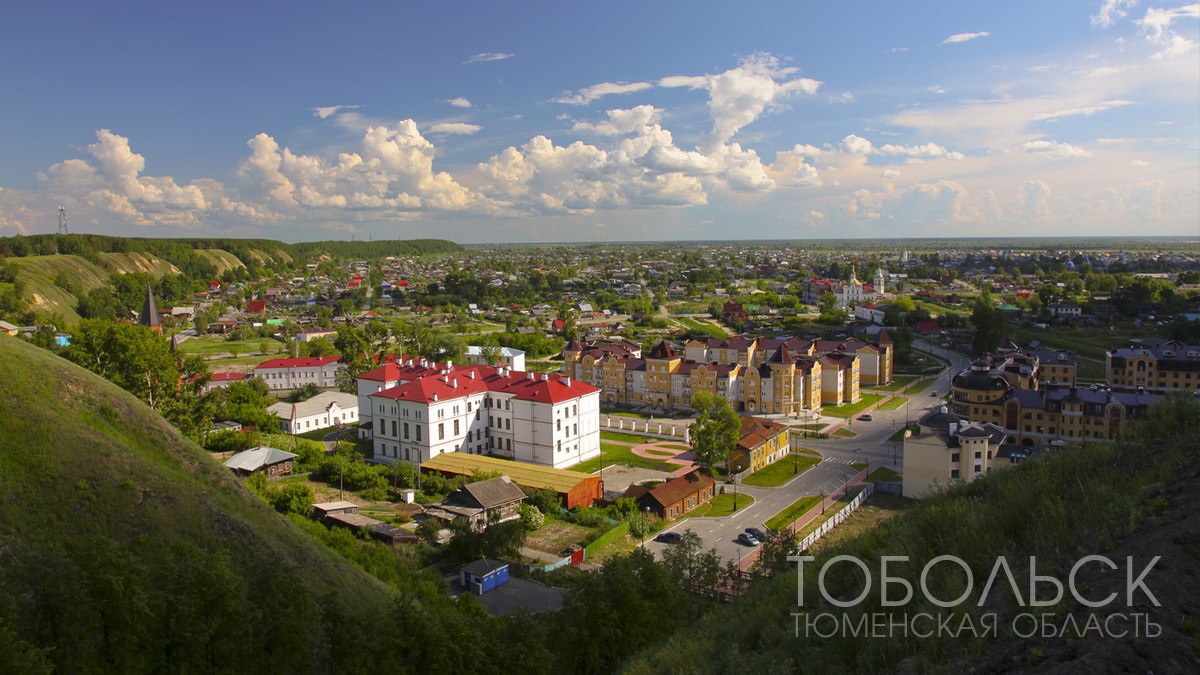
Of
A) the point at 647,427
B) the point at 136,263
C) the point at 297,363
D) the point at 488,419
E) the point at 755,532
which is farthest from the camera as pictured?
the point at 136,263

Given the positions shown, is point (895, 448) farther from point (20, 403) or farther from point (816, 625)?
point (20, 403)

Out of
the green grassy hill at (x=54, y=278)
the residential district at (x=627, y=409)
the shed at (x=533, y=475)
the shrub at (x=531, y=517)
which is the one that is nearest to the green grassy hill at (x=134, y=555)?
the residential district at (x=627, y=409)

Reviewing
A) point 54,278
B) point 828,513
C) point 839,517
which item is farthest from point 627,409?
point 54,278

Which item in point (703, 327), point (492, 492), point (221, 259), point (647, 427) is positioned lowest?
point (647, 427)

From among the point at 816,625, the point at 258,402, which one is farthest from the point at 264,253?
the point at 816,625

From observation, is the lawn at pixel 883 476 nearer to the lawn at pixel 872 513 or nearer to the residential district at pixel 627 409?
the residential district at pixel 627 409

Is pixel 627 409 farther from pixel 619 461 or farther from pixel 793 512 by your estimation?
pixel 793 512
